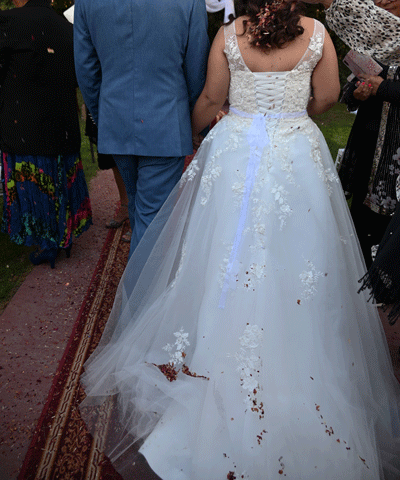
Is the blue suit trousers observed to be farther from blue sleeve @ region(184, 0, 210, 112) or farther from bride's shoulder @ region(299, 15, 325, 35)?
bride's shoulder @ region(299, 15, 325, 35)

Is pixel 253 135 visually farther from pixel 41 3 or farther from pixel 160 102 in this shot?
pixel 41 3

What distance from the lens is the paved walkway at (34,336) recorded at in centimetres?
193

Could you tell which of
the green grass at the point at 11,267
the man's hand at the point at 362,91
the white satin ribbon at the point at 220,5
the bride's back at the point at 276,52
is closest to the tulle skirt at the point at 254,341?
the bride's back at the point at 276,52

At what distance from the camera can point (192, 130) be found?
2404 mm

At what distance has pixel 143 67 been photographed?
6.88ft

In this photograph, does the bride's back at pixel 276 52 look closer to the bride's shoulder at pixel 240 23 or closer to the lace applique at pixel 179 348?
the bride's shoulder at pixel 240 23

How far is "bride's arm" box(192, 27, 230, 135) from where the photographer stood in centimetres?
187

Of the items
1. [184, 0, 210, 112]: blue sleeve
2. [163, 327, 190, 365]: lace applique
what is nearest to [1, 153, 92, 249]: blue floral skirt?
[184, 0, 210, 112]: blue sleeve

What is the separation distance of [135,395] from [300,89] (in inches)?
60.6

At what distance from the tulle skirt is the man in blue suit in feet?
0.86

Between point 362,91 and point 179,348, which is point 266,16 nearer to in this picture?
point 362,91

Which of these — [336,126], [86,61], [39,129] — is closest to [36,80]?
[39,129]

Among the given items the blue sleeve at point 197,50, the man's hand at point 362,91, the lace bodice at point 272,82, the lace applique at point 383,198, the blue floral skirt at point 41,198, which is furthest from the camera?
the blue floral skirt at point 41,198

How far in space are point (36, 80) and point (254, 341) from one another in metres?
2.16
